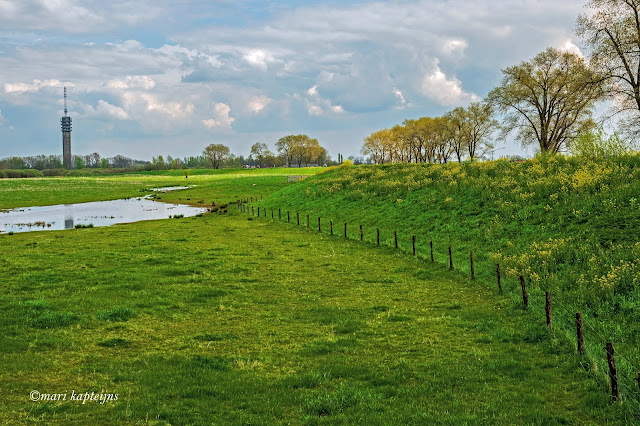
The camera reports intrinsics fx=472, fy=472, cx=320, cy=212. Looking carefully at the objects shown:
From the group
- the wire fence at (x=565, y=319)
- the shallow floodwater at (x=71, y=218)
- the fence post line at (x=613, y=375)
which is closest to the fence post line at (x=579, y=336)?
the wire fence at (x=565, y=319)

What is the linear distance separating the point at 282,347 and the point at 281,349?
0.49 ft

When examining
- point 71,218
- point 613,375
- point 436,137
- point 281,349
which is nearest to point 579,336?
point 613,375

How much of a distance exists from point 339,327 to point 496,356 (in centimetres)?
494

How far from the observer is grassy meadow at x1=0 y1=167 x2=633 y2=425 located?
9953mm

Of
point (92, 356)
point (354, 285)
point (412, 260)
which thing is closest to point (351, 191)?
point (412, 260)

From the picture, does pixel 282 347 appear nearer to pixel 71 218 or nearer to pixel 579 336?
pixel 579 336

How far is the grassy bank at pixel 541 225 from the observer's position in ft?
53.5

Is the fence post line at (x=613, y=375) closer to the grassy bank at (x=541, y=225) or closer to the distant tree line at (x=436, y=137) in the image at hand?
the grassy bank at (x=541, y=225)

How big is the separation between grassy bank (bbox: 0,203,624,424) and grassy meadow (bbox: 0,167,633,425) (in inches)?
2.1

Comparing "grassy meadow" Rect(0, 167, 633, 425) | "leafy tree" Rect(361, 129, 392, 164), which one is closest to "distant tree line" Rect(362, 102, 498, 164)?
"leafy tree" Rect(361, 129, 392, 164)

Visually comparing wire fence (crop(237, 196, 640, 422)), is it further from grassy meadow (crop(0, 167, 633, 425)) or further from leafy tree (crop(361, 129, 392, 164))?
leafy tree (crop(361, 129, 392, 164))

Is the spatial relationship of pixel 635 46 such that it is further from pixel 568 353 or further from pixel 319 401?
pixel 319 401

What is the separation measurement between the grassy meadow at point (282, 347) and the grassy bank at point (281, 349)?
5cm

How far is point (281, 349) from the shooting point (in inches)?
535
